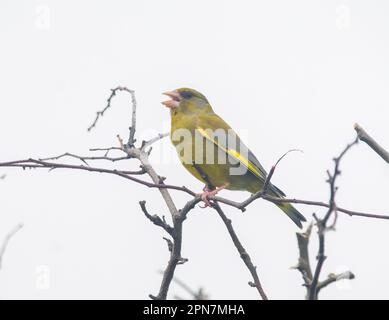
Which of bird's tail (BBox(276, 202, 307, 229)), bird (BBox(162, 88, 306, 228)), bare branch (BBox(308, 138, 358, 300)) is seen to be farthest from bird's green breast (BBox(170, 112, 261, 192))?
bare branch (BBox(308, 138, 358, 300))

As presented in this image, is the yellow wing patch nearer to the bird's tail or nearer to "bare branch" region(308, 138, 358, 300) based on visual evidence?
the bird's tail

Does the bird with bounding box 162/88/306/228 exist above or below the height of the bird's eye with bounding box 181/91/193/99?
below

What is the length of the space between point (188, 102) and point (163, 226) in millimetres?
3443

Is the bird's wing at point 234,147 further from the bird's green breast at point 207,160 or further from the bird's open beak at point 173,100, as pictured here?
the bird's open beak at point 173,100

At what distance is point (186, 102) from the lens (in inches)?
266

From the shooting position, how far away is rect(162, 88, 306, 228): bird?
581 centimetres

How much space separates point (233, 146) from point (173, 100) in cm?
87

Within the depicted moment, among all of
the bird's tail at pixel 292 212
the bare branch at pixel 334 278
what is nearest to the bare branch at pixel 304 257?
the bare branch at pixel 334 278

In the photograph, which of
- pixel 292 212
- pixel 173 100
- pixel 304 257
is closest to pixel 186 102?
pixel 173 100

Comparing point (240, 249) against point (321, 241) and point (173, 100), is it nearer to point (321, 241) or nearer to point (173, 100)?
point (321, 241)

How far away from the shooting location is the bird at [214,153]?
19.1 ft

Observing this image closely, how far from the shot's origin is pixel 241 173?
6008 millimetres
